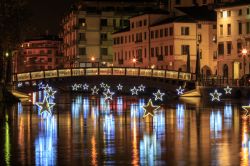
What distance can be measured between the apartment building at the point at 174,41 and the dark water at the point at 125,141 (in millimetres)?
81095

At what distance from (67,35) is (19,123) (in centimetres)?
14612

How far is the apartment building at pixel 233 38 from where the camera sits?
12438cm

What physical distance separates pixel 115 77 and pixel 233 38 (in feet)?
106

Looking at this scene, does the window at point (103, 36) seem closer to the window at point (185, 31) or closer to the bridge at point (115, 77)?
the window at point (185, 31)

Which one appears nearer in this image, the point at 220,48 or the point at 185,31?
the point at 220,48

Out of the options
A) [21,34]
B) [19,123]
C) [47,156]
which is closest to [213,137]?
[47,156]

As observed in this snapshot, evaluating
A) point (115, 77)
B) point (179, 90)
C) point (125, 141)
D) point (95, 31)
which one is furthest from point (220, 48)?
point (125, 141)

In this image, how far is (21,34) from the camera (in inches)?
3519

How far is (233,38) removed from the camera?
418ft

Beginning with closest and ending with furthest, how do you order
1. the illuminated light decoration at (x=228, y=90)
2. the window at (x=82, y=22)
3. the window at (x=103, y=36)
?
the illuminated light decoration at (x=228, y=90), the window at (x=82, y=22), the window at (x=103, y=36)

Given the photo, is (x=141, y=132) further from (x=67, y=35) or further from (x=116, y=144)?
(x=67, y=35)

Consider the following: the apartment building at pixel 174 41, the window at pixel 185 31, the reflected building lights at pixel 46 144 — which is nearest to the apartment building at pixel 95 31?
the apartment building at pixel 174 41

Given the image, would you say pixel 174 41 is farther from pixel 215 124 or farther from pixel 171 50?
pixel 215 124

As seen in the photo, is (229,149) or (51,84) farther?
(51,84)
